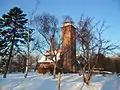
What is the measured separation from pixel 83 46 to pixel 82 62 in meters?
2.53

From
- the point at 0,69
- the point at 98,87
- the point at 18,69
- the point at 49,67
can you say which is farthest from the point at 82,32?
the point at 18,69

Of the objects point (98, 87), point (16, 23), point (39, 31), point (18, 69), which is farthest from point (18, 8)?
point (18, 69)

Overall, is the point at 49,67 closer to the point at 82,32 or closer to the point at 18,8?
the point at 18,8

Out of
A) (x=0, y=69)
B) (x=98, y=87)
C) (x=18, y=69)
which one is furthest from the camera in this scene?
(x=18, y=69)

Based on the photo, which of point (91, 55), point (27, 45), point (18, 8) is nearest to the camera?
point (91, 55)

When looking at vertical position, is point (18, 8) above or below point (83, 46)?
above

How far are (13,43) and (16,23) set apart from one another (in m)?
2.79

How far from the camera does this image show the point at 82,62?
23.0 meters

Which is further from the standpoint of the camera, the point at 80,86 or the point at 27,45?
the point at 27,45

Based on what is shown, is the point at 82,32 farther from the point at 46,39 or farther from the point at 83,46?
the point at 46,39

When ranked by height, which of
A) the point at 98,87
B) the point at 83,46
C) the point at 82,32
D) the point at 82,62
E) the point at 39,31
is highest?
the point at 39,31

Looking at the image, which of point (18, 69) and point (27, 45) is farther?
point (18, 69)

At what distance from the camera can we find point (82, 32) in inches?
867

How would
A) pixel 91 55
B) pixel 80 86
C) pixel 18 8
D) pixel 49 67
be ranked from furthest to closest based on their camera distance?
pixel 49 67, pixel 18 8, pixel 91 55, pixel 80 86
